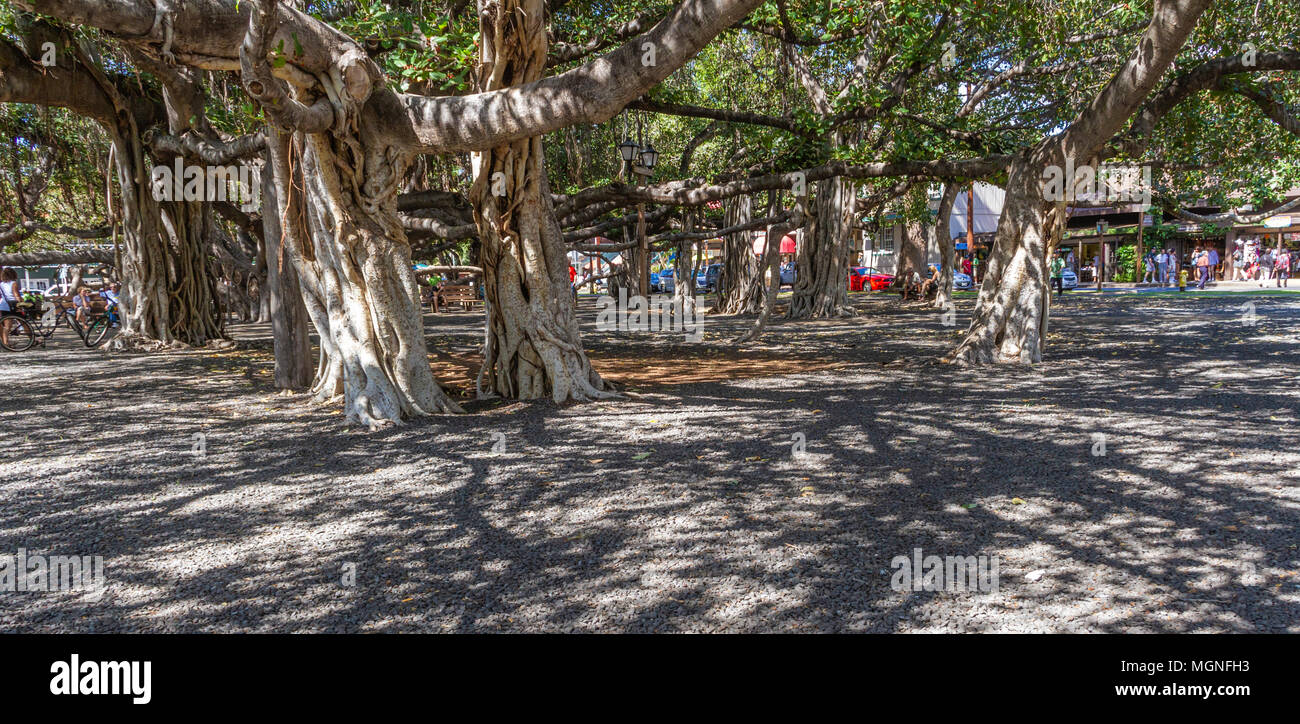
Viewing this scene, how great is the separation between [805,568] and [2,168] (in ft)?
66.8

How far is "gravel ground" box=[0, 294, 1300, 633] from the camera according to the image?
3.23 m

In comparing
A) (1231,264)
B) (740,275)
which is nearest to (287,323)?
(740,275)

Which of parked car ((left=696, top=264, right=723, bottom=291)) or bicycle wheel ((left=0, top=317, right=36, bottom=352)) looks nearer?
bicycle wheel ((left=0, top=317, right=36, bottom=352))

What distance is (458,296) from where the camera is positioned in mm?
29422

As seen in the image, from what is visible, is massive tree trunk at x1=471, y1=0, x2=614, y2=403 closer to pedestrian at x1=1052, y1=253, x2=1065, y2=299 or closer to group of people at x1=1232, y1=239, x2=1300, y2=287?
pedestrian at x1=1052, y1=253, x2=1065, y2=299

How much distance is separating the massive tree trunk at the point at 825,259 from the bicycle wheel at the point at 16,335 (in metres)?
15.8

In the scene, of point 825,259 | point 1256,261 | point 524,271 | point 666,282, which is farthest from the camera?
point 666,282

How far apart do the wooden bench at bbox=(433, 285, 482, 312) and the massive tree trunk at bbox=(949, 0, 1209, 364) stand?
2094 cm

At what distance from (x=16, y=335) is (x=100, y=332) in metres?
1.30

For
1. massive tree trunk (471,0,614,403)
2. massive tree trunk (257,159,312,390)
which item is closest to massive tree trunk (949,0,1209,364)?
massive tree trunk (471,0,614,403)

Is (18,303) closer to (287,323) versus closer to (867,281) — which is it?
(287,323)

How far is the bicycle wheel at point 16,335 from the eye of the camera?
14.8 metres

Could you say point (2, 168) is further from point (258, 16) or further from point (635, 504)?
point (635, 504)

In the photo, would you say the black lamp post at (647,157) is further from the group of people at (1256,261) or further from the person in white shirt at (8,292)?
the group of people at (1256,261)
